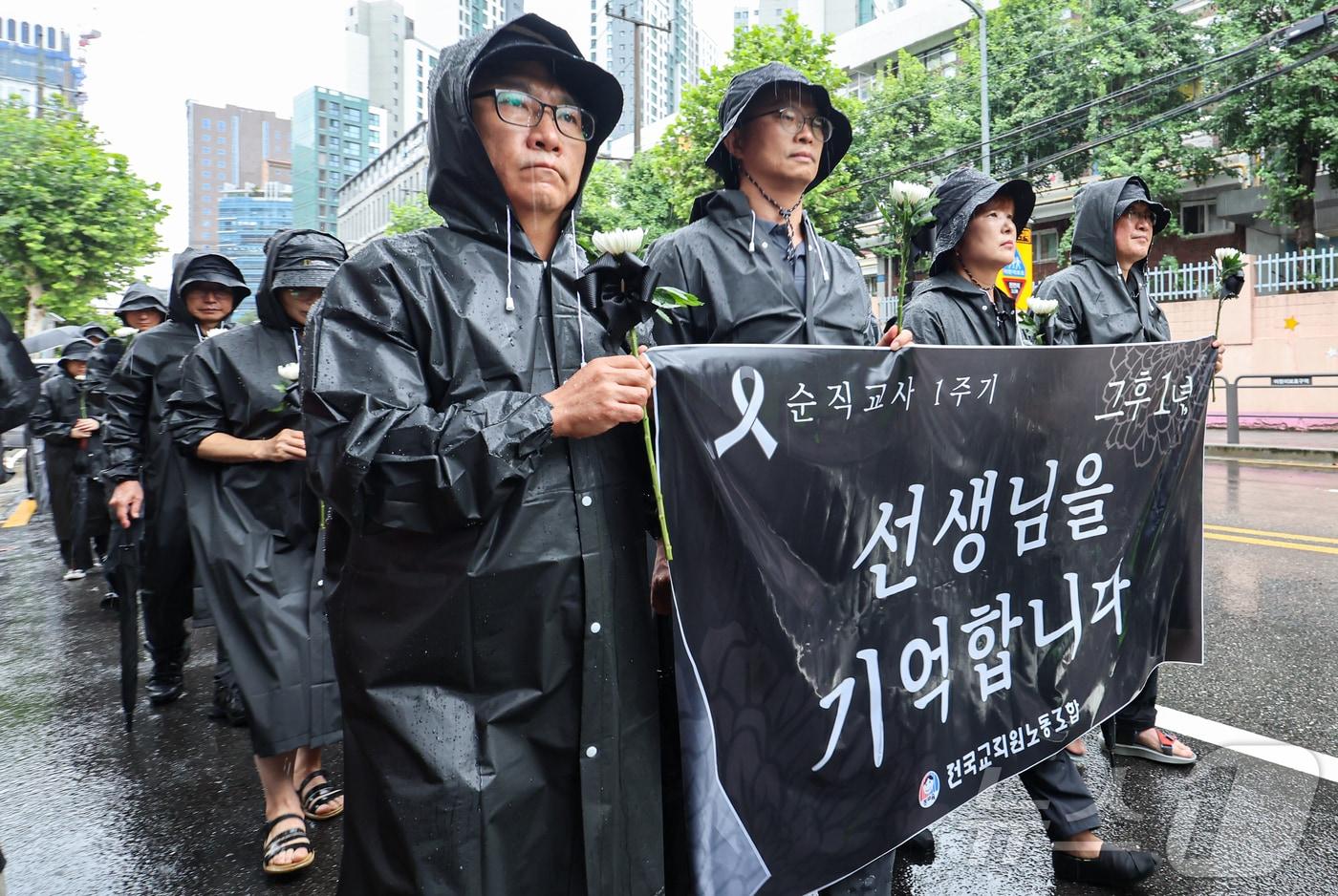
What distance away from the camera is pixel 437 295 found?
5.58 feet

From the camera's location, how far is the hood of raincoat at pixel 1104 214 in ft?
12.1

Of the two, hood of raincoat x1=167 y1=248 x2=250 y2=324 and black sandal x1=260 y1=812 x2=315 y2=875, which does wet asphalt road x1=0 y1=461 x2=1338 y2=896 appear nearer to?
black sandal x1=260 y1=812 x2=315 y2=875

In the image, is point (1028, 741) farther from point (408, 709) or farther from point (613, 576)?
point (408, 709)

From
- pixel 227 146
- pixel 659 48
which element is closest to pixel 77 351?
pixel 659 48

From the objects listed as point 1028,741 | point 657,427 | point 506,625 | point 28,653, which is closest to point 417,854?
point 506,625

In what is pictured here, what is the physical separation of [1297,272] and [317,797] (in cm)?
1982

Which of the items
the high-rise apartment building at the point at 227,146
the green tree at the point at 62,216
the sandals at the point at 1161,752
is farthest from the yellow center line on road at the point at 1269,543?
the high-rise apartment building at the point at 227,146

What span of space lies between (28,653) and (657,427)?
17.0ft

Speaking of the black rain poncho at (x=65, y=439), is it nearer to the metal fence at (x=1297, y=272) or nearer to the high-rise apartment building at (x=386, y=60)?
the metal fence at (x=1297, y=272)

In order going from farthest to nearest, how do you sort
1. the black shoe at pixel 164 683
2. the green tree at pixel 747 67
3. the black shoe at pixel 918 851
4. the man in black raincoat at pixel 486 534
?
the green tree at pixel 747 67 < the black shoe at pixel 164 683 < the black shoe at pixel 918 851 < the man in black raincoat at pixel 486 534

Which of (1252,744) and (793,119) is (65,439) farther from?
(1252,744)

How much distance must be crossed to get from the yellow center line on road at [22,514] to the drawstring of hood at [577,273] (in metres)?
11.5

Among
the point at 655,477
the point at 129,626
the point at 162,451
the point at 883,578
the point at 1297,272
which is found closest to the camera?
the point at 655,477

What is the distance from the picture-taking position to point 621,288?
5.66ft
